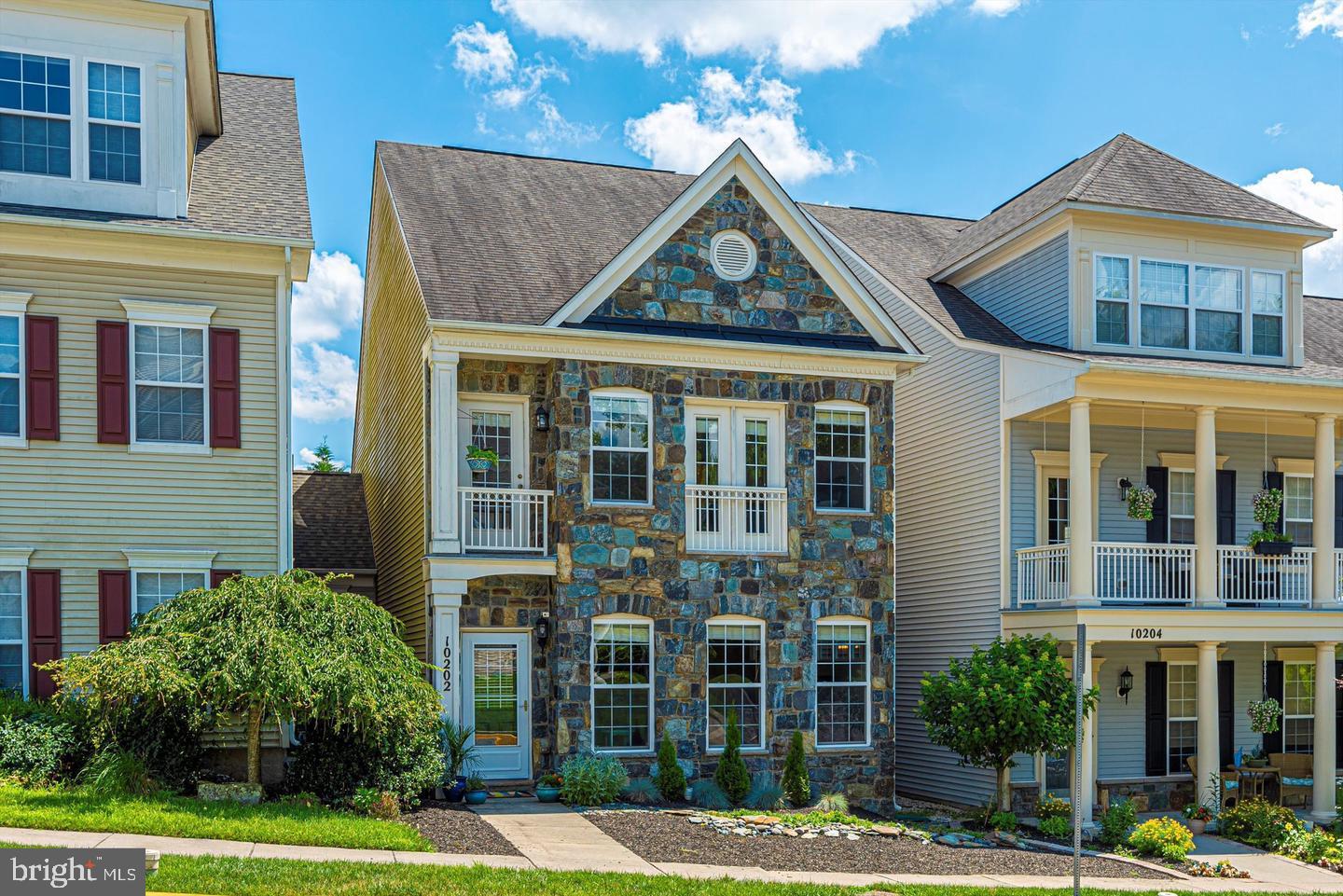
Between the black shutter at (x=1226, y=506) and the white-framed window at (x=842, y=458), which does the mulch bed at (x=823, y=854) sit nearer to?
the white-framed window at (x=842, y=458)

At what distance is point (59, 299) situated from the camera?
15688mm

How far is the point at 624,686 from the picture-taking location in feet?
58.2

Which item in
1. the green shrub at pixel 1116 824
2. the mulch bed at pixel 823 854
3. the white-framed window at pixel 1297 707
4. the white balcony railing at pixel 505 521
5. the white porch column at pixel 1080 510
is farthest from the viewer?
the white-framed window at pixel 1297 707

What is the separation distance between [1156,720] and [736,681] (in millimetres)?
7538

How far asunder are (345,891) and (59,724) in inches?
218

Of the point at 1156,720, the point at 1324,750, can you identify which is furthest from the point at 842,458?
the point at 1324,750

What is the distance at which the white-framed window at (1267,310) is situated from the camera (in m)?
21.1

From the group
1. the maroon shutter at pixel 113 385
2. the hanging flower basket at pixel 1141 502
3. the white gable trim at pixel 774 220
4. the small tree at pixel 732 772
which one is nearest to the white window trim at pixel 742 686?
the small tree at pixel 732 772

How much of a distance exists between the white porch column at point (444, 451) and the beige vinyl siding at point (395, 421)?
0.69 metres

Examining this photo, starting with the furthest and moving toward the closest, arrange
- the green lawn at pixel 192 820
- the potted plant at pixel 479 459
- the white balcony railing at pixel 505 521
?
1. the potted plant at pixel 479 459
2. the white balcony railing at pixel 505 521
3. the green lawn at pixel 192 820

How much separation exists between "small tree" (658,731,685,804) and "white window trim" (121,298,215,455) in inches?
283

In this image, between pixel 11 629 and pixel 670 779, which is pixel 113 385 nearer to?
pixel 11 629

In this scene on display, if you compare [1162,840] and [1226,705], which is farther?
[1226,705]

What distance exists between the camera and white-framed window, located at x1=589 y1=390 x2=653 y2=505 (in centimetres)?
1800
